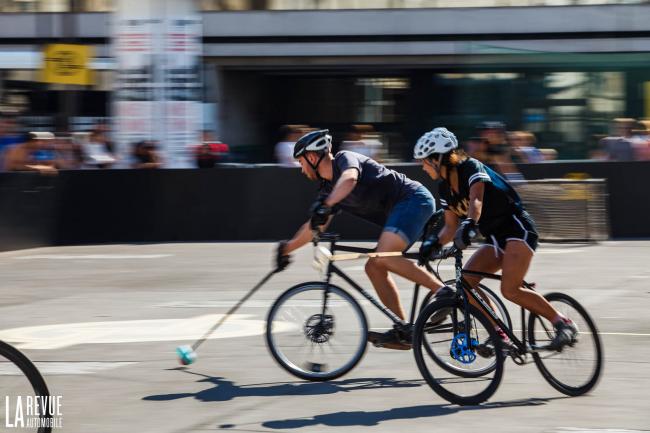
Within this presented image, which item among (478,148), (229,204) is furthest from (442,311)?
(229,204)

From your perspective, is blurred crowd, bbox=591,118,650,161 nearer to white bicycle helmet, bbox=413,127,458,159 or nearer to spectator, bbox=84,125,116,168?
spectator, bbox=84,125,116,168

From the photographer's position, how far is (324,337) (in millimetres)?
7527

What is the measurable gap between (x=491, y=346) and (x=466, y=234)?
717 millimetres

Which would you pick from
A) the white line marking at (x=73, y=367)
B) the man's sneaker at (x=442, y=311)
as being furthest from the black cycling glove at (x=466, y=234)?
the white line marking at (x=73, y=367)

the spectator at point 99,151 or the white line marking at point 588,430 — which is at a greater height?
the spectator at point 99,151

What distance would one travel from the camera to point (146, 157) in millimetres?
17984

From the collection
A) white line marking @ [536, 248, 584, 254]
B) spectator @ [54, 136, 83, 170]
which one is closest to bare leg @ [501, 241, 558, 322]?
white line marking @ [536, 248, 584, 254]

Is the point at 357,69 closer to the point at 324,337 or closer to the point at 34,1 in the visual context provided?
the point at 34,1

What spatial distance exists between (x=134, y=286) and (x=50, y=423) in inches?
301

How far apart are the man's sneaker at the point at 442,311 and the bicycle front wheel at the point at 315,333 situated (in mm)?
757

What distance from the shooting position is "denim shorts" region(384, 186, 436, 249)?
769 cm

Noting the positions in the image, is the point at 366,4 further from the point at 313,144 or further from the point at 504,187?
the point at 504,187

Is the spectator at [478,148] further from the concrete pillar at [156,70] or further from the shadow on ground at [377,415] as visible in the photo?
the shadow on ground at [377,415]

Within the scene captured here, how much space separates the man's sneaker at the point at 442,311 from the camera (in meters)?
6.79
